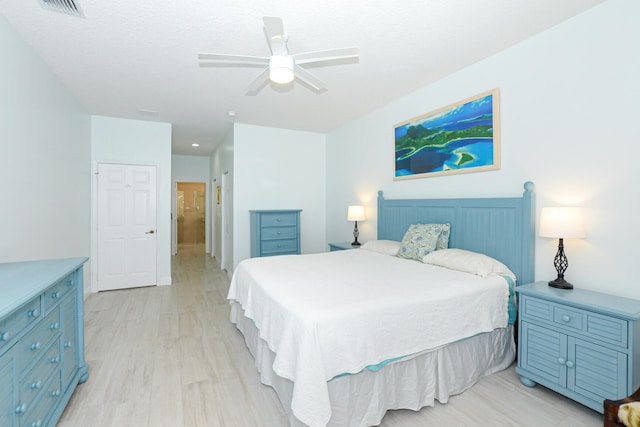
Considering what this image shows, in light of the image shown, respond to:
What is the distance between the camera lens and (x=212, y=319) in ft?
11.1

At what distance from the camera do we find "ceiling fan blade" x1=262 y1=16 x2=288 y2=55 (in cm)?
164

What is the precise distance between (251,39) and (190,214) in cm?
824

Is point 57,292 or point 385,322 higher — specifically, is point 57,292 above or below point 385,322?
above

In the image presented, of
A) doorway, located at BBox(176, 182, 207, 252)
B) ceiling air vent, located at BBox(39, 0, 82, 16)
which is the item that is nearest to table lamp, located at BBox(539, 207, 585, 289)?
ceiling air vent, located at BBox(39, 0, 82, 16)

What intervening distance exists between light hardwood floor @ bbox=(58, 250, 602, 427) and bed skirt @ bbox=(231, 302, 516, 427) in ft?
0.27

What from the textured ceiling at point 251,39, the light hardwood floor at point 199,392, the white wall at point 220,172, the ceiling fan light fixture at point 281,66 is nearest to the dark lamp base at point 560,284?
the light hardwood floor at point 199,392

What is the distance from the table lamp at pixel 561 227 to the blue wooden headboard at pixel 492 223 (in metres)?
0.28

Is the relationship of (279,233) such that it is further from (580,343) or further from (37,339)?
(580,343)

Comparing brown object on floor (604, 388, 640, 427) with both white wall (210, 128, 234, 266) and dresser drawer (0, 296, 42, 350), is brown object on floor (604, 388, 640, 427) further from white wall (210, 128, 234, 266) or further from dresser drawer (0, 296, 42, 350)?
white wall (210, 128, 234, 266)

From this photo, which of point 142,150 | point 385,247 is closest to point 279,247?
point 385,247

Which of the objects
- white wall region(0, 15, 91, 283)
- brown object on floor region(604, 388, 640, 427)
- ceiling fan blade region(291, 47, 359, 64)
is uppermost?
ceiling fan blade region(291, 47, 359, 64)

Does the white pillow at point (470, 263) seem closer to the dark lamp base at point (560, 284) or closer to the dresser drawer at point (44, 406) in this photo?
the dark lamp base at point (560, 284)

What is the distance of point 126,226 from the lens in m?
4.57

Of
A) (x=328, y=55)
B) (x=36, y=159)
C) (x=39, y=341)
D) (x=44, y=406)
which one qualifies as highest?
(x=328, y=55)
